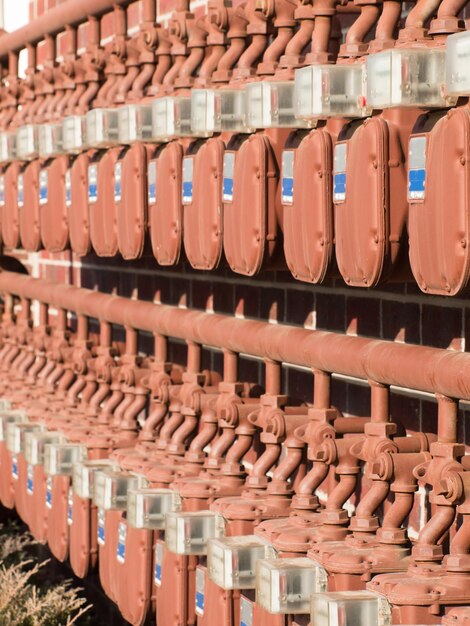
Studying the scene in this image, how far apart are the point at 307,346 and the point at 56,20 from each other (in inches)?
94.1

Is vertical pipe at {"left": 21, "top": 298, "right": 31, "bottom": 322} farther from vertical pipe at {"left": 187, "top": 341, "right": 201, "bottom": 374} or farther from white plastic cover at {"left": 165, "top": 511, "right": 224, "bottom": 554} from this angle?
white plastic cover at {"left": 165, "top": 511, "right": 224, "bottom": 554}

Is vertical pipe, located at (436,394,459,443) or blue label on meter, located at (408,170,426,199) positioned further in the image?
vertical pipe, located at (436,394,459,443)

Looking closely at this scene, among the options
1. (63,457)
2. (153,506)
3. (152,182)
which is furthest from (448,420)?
(63,457)

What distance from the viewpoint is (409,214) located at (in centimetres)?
284

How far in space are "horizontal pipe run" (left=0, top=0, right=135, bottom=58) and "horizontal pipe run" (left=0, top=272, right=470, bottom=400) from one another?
3.08 feet

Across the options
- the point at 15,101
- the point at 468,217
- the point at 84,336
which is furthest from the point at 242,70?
the point at 15,101

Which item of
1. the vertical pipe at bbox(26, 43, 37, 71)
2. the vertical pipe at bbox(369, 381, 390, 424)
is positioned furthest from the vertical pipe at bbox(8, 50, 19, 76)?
the vertical pipe at bbox(369, 381, 390, 424)

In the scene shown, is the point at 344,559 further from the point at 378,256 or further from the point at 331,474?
the point at 331,474

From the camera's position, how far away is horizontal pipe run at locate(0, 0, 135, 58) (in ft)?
16.4

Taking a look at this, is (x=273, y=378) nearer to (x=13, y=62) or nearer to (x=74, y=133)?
(x=74, y=133)

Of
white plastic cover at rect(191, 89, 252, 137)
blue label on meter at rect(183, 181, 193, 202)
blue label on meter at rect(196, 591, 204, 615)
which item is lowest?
blue label on meter at rect(196, 591, 204, 615)

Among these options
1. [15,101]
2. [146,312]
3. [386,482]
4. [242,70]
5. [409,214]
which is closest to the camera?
[409,214]

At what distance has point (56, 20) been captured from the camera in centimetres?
540

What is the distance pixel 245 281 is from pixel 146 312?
309mm
